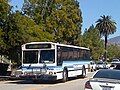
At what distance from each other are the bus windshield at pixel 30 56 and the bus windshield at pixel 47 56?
0.44 meters

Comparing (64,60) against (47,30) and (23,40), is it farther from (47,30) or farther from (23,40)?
(47,30)

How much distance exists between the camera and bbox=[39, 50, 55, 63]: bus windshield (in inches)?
1158

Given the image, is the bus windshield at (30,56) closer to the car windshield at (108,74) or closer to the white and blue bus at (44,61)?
the white and blue bus at (44,61)

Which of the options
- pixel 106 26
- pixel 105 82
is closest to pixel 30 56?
pixel 105 82

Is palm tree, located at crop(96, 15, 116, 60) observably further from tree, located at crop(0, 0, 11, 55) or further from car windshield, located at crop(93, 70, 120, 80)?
car windshield, located at crop(93, 70, 120, 80)

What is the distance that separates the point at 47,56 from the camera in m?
29.7

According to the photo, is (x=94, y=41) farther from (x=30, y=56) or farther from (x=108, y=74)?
(x=108, y=74)

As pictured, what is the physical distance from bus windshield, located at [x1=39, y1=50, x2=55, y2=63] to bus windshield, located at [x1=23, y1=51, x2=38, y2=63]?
436 mm

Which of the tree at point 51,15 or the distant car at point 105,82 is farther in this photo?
the tree at point 51,15

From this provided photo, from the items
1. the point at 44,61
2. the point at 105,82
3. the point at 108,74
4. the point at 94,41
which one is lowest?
the point at 105,82

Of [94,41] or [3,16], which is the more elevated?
[94,41]

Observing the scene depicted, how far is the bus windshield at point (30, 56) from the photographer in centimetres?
2972

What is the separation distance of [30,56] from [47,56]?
127 centimetres

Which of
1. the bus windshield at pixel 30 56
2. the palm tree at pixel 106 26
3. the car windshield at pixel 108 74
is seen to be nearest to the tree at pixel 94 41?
the palm tree at pixel 106 26
